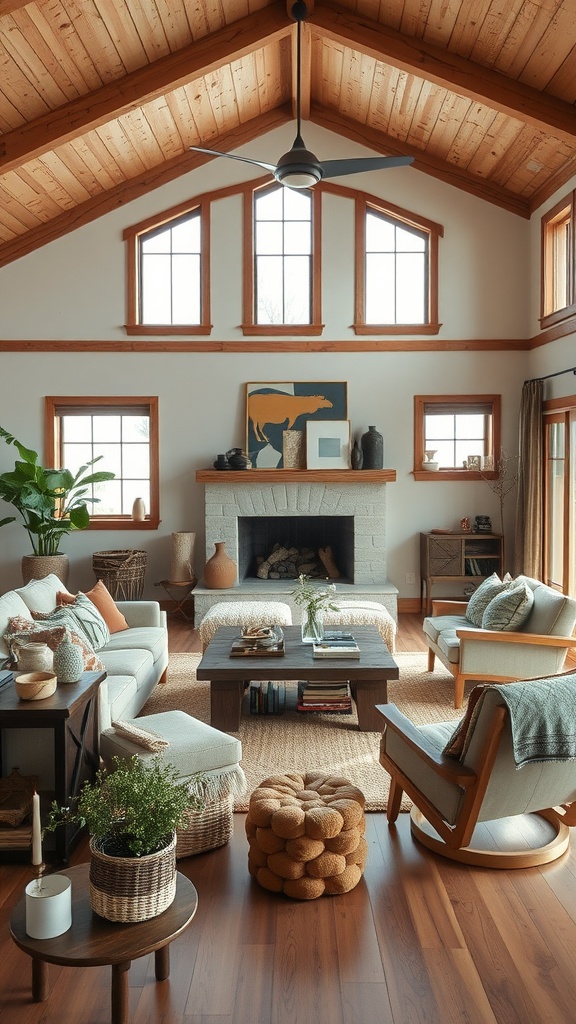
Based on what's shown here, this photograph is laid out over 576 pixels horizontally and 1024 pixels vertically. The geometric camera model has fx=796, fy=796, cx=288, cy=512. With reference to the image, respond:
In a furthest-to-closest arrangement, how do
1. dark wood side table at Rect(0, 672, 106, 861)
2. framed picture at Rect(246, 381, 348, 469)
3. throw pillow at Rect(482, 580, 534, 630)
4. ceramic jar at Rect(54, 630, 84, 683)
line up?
framed picture at Rect(246, 381, 348, 469) < throw pillow at Rect(482, 580, 534, 630) < ceramic jar at Rect(54, 630, 84, 683) < dark wood side table at Rect(0, 672, 106, 861)

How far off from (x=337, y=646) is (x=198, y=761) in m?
1.73

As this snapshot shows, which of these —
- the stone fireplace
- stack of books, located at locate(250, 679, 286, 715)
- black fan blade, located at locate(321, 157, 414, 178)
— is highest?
black fan blade, located at locate(321, 157, 414, 178)

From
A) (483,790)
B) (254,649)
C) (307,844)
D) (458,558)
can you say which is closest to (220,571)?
(458,558)

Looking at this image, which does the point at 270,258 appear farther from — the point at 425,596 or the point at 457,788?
the point at 457,788

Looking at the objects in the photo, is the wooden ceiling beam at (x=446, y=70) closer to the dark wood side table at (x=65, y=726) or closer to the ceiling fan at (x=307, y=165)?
the ceiling fan at (x=307, y=165)

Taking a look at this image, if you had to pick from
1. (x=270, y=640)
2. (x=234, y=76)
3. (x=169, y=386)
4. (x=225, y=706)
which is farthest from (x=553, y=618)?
(x=234, y=76)

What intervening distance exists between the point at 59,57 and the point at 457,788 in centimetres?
557

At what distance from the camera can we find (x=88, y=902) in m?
2.34

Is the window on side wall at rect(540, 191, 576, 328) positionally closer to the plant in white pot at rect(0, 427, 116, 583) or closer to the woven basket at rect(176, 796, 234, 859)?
the plant in white pot at rect(0, 427, 116, 583)

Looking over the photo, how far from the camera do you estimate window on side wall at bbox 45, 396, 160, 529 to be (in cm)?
819

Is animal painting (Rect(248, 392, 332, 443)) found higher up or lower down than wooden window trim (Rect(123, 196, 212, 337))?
lower down

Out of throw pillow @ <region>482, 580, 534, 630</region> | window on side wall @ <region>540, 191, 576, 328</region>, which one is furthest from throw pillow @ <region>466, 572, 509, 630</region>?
window on side wall @ <region>540, 191, 576, 328</region>

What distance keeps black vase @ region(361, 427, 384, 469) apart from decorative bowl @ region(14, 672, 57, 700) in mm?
5134

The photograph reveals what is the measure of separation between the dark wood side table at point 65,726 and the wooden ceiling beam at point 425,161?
6.61 metres
